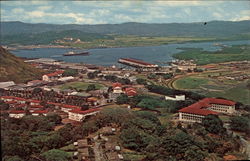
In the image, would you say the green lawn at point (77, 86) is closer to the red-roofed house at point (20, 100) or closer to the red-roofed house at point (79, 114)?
the red-roofed house at point (20, 100)

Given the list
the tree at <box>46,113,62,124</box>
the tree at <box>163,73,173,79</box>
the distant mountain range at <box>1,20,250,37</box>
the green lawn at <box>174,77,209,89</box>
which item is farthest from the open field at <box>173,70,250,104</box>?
the distant mountain range at <box>1,20,250,37</box>

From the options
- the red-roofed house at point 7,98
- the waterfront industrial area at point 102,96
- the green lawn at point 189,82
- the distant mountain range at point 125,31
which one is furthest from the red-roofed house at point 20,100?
the distant mountain range at point 125,31

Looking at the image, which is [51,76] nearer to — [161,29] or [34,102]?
[34,102]

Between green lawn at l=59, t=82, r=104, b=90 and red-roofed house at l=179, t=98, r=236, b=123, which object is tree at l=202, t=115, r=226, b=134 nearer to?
red-roofed house at l=179, t=98, r=236, b=123

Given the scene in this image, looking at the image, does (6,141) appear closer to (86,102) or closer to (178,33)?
(86,102)

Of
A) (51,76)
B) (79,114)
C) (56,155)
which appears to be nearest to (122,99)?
(79,114)

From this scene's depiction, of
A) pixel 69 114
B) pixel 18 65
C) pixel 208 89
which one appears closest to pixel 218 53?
pixel 208 89
